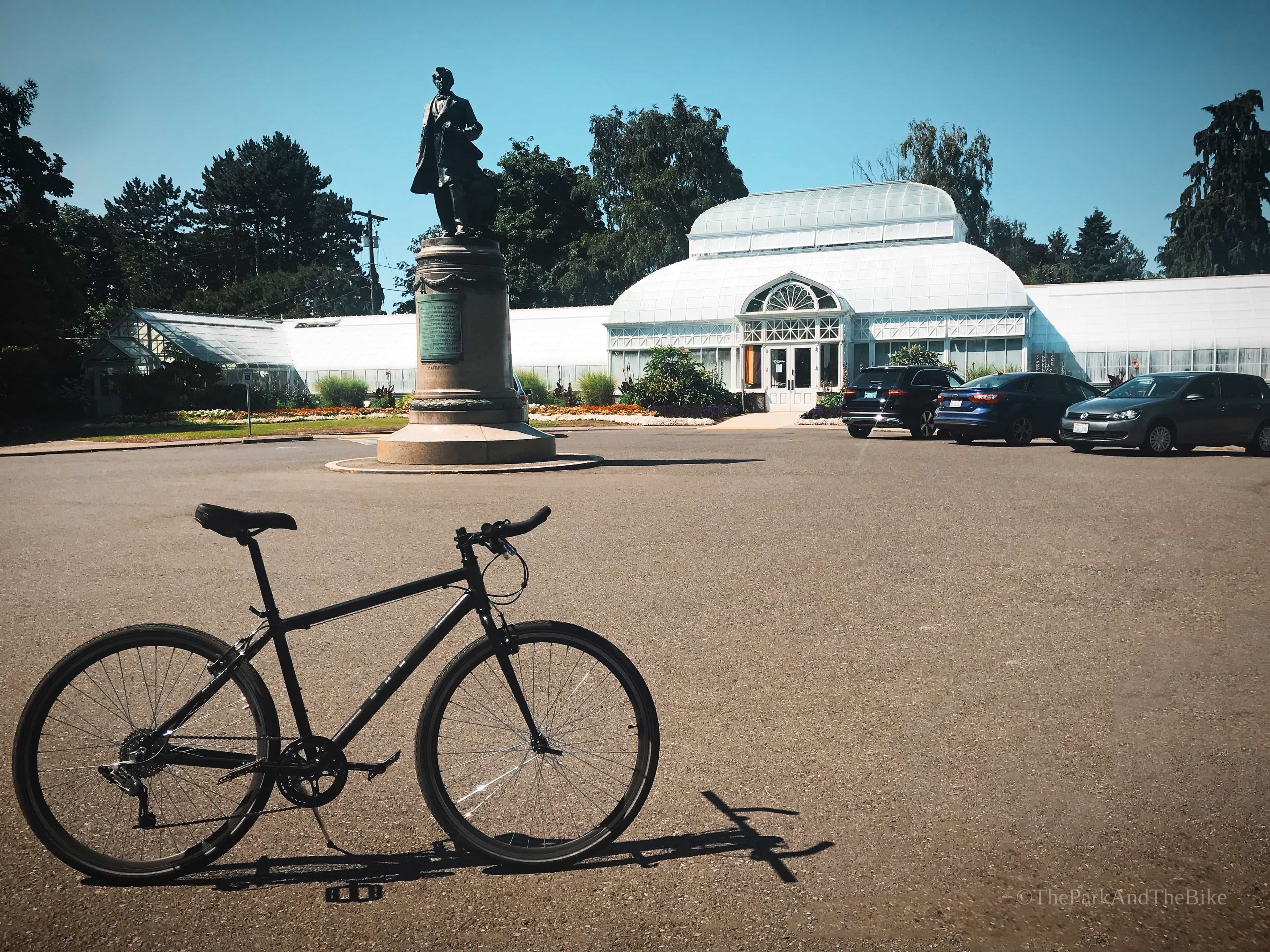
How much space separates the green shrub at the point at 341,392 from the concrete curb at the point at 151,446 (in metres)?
20.5

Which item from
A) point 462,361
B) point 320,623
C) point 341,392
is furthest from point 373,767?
point 341,392

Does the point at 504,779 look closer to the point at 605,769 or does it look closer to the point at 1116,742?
the point at 605,769

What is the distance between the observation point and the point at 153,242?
98188mm

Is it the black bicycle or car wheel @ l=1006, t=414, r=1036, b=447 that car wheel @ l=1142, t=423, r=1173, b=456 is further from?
the black bicycle

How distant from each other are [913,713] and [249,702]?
3053 millimetres

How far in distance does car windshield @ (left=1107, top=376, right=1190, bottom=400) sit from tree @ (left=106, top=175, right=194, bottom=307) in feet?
272

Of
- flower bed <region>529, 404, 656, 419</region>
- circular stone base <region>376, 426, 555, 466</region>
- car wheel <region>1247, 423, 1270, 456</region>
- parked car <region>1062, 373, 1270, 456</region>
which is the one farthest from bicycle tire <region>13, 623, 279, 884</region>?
flower bed <region>529, 404, 656, 419</region>

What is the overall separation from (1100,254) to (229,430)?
3694 inches

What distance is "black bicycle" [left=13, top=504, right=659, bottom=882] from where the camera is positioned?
340cm

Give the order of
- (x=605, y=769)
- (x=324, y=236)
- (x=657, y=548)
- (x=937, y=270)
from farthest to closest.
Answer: (x=324, y=236) < (x=937, y=270) < (x=657, y=548) < (x=605, y=769)

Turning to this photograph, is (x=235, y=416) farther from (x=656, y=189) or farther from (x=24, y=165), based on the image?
(x=656, y=189)

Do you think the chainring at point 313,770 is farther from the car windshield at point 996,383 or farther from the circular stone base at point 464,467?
the car windshield at point 996,383

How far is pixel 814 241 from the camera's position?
49.4 metres

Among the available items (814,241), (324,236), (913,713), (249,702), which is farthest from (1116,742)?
(324,236)
